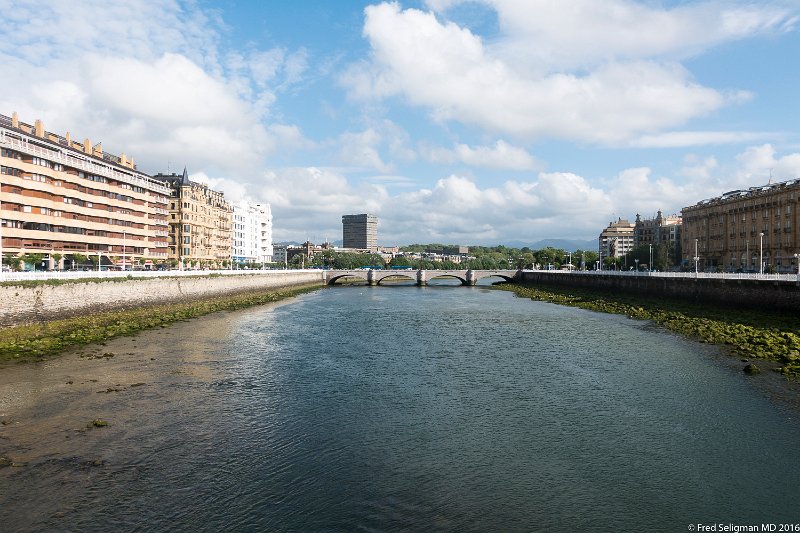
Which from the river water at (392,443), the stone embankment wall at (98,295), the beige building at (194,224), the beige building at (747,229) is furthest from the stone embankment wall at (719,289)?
the beige building at (194,224)

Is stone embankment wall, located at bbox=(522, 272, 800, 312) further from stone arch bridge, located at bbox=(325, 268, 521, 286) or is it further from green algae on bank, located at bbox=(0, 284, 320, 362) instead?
green algae on bank, located at bbox=(0, 284, 320, 362)

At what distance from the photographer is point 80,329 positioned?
46812mm

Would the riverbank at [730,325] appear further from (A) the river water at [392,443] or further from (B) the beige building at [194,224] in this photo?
(B) the beige building at [194,224]

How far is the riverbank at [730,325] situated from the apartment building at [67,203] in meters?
78.6

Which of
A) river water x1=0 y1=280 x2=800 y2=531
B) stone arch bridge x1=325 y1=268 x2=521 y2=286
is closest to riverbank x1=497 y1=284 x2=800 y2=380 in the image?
river water x1=0 y1=280 x2=800 y2=531

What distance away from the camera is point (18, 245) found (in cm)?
8025

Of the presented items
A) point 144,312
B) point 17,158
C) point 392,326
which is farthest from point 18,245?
point 392,326

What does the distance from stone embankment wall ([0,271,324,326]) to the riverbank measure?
55047mm

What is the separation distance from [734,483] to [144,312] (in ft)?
200

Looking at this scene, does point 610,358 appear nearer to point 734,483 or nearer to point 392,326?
point 734,483

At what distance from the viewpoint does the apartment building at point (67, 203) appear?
78.4m

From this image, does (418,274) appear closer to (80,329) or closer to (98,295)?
(98,295)

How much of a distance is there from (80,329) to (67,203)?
56.2 metres

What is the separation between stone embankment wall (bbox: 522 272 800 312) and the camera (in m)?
55.9
